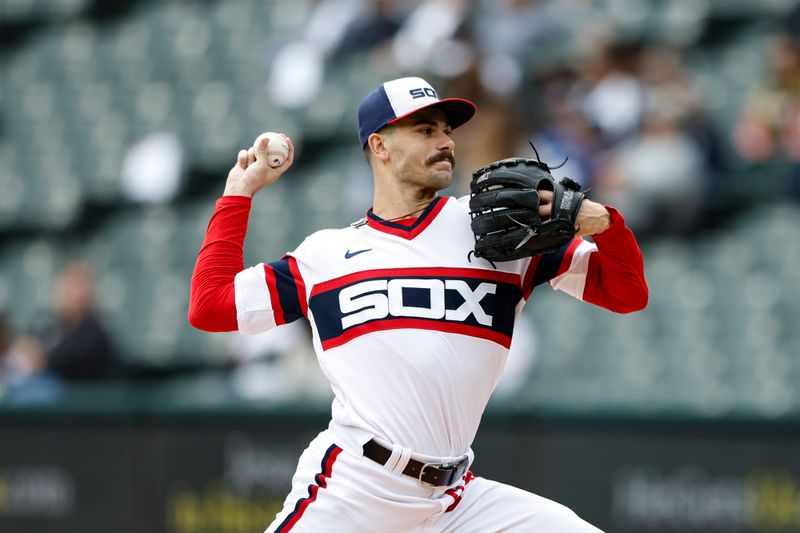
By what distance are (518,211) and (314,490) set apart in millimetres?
1101

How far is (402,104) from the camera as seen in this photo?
4.32 meters

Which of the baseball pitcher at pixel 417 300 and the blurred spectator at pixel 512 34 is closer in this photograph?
the baseball pitcher at pixel 417 300

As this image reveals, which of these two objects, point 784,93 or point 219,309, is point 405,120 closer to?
point 219,309

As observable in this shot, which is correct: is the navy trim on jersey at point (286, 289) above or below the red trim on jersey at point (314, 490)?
above

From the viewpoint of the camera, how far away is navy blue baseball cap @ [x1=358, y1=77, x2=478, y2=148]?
170 inches

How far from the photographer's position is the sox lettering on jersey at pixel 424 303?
4.13m

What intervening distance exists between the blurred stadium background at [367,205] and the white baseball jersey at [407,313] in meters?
3.08

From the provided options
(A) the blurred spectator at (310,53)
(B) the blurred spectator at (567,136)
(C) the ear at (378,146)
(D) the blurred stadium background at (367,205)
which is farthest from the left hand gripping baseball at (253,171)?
(A) the blurred spectator at (310,53)

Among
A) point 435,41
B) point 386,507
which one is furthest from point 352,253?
point 435,41

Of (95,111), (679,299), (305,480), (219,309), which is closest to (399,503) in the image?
(305,480)

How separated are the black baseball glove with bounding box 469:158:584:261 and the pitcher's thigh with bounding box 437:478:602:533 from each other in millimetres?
789

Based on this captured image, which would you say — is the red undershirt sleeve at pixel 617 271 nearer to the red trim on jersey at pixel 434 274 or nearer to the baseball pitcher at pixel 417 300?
the baseball pitcher at pixel 417 300

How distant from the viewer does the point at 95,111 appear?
12.4 meters

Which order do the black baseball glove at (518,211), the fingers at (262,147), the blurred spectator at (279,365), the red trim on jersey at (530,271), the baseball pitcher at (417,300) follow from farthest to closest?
the blurred spectator at (279,365)
the fingers at (262,147)
the red trim on jersey at (530,271)
the baseball pitcher at (417,300)
the black baseball glove at (518,211)
